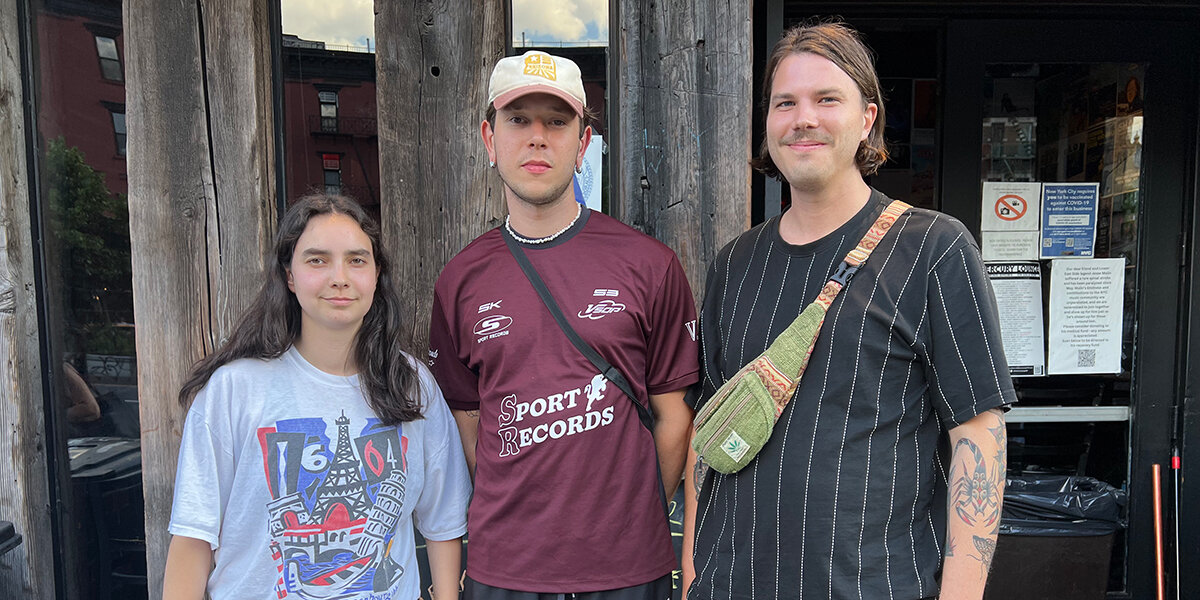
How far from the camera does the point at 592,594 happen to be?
1911mm

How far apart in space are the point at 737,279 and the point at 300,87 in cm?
177

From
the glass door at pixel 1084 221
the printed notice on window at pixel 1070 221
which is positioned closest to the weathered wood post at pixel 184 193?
the glass door at pixel 1084 221

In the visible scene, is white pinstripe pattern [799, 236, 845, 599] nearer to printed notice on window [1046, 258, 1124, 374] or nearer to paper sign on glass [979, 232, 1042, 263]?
paper sign on glass [979, 232, 1042, 263]

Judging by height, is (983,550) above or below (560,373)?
below

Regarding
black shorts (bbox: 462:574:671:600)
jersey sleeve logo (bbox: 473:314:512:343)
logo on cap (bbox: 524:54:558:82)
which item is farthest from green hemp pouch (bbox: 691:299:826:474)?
logo on cap (bbox: 524:54:558:82)

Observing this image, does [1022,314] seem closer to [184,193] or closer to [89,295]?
[184,193]

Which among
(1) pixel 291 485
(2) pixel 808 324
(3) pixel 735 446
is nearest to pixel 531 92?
(2) pixel 808 324

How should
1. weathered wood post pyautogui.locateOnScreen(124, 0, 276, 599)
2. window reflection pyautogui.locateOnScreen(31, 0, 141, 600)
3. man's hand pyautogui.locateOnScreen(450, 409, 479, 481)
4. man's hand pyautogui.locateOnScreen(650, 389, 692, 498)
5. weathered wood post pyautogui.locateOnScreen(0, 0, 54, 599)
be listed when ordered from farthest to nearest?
window reflection pyautogui.locateOnScreen(31, 0, 141, 600) < weathered wood post pyautogui.locateOnScreen(0, 0, 54, 599) < weathered wood post pyautogui.locateOnScreen(124, 0, 276, 599) < man's hand pyautogui.locateOnScreen(450, 409, 479, 481) < man's hand pyautogui.locateOnScreen(650, 389, 692, 498)

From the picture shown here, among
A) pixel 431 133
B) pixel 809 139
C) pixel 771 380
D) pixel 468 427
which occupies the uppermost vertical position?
pixel 431 133

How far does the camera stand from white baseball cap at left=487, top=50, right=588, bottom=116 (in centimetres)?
199

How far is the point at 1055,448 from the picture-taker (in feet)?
12.5

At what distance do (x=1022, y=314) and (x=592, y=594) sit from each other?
2.88 m

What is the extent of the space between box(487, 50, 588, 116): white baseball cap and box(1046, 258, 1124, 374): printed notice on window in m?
2.91

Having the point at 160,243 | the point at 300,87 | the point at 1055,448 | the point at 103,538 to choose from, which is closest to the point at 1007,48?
the point at 1055,448
